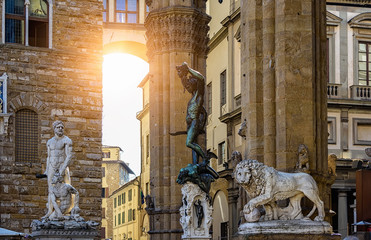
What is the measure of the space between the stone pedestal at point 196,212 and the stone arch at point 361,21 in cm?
1765

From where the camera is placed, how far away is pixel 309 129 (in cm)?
1264

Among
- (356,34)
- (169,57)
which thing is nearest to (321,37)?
(169,57)

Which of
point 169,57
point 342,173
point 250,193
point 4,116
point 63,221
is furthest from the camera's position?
point 342,173

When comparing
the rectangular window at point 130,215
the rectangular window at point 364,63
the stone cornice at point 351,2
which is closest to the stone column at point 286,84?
the stone cornice at point 351,2

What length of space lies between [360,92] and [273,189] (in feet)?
69.8

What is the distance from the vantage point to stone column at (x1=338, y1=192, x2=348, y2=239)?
29.5m

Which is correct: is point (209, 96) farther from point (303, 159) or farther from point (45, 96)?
point (303, 159)

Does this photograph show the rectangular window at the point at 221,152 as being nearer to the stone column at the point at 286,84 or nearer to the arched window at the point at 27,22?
the arched window at the point at 27,22

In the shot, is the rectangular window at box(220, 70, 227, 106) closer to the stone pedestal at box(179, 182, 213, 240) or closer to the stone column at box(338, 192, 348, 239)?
the stone column at box(338, 192, 348, 239)

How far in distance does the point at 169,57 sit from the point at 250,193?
13364 millimetres

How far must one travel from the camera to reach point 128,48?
138ft

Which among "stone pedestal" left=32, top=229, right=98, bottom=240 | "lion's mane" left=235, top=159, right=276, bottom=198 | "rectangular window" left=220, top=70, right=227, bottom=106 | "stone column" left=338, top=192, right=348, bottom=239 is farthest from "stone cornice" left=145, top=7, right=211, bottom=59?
"lion's mane" left=235, top=159, right=276, bottom=198

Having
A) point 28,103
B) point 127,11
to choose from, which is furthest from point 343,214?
point 127,11

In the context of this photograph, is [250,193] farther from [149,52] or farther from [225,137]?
[225,137]
